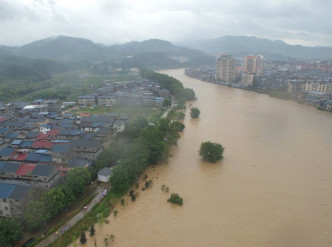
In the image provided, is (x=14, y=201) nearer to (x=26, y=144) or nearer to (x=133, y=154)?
(x=133, y=154)

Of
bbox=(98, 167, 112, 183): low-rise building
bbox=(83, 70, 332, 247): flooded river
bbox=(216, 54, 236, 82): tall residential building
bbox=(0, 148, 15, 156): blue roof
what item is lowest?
bbox=(83, 70, 332, 247): flooded river

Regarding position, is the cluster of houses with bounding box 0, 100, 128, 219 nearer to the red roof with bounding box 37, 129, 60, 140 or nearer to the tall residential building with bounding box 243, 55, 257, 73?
the red roof with bounding box 37, 129, 60, 140

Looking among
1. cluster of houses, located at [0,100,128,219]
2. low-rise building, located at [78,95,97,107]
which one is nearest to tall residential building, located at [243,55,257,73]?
low-rise building, located at [78,95,97,107]

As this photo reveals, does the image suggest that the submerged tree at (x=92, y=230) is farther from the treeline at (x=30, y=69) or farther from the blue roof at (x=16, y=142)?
the treeline at (x=30, y=69)

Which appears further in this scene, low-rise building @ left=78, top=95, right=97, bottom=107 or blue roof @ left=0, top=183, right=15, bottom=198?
low-rise building @ left=78, top=95, right=97, bottom=107

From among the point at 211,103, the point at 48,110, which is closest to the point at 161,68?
the point at 211,103

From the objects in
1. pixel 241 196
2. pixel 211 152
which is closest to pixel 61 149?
pixel 211 152

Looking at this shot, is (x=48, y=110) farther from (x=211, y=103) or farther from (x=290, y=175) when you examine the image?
(x=290, y=175)
